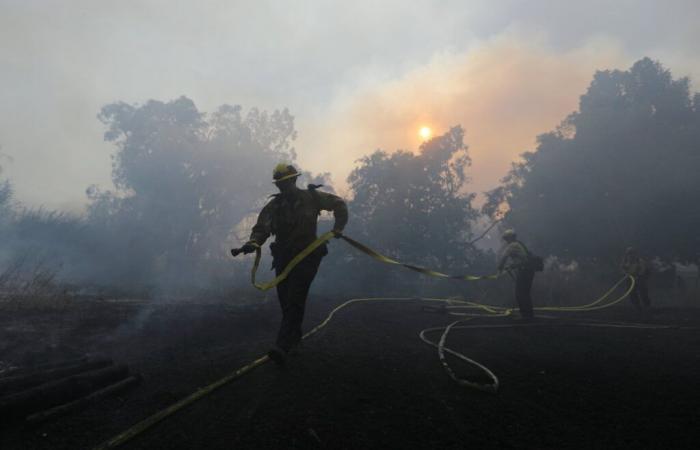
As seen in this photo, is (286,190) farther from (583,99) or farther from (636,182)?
(583,99)

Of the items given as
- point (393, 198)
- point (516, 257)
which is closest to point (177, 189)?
point (393, 198)

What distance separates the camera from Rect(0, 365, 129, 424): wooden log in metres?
2.79

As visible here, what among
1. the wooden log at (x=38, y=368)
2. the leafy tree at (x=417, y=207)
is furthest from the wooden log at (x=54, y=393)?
the leafy tree at (x=417, y=207)

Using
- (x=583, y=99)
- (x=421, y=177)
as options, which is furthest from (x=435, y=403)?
(x=583, y=99)

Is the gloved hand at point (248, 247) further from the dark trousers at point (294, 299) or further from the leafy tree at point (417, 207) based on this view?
the leafy tree at point (417, 207)

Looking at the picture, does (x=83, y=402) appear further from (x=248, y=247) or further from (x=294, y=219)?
(x=294, y=219)

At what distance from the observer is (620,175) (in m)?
19.8

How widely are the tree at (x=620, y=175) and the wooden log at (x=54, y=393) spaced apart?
21.6 meters

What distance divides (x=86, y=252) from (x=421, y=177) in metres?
22.6

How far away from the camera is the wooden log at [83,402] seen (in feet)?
9.11

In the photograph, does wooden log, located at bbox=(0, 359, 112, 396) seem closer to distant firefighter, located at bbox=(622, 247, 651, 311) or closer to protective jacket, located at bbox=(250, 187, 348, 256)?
protective jacket, located at bbox=(250, 187, 348, 256)

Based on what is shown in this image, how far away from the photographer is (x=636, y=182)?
19.3m

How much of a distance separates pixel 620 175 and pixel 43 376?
75.5 ft

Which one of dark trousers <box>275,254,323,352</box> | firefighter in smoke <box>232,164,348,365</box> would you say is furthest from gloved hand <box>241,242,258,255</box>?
dark trousers <box>275,254,323,352</box>
